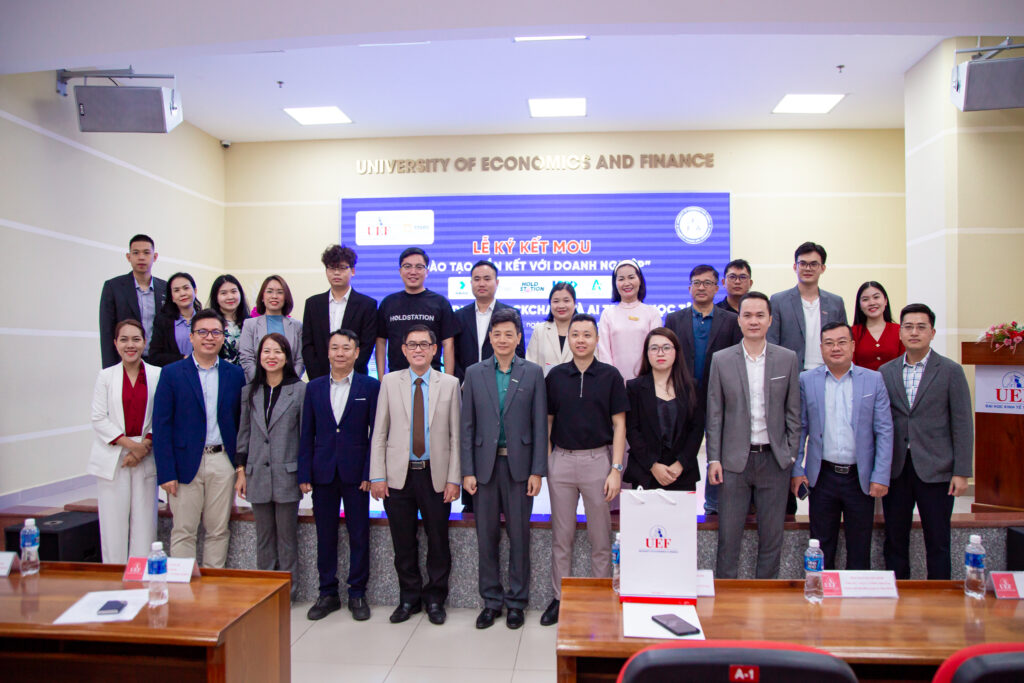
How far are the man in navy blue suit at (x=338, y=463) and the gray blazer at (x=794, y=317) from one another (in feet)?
8.16

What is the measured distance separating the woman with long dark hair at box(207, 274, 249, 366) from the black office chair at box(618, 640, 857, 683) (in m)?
3.50

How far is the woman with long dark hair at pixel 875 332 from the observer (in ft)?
13.1

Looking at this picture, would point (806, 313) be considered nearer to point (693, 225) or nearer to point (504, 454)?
point (504, 454)

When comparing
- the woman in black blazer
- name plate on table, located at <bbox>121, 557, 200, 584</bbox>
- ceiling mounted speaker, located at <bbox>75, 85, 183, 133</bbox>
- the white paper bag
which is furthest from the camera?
ceiling mounted speaker, located at <bbox>75, 85, 183, 133</bbox>

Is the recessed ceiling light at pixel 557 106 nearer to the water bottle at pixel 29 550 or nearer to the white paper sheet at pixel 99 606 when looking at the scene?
the water bottle at pixel 29 550

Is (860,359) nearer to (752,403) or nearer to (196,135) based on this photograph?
(752,403)

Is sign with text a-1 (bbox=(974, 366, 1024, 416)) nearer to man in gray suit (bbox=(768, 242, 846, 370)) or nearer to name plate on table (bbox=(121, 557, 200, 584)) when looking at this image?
man in gray suit (bbox=(768, 242, 846, 370))

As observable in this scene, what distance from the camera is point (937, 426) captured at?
3.38 m

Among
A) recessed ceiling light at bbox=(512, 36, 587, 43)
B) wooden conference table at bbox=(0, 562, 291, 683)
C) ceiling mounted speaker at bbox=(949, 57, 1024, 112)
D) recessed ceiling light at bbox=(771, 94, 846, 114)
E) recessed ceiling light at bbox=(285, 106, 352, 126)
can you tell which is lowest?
wooden conference table at bbox=(0, 562, 291, 683)

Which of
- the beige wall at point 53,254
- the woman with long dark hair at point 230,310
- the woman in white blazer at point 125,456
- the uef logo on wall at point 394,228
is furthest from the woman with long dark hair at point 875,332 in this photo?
the beige wall at point 53,254

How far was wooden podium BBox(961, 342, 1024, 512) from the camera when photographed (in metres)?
4.21

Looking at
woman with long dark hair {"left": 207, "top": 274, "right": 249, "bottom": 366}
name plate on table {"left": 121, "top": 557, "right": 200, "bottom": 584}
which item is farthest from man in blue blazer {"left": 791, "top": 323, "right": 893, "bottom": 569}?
woman with long dark hair {"left": 207, "top": 274, "right": 249, "bottom": 366}

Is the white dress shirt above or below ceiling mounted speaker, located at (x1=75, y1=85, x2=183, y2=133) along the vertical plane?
below

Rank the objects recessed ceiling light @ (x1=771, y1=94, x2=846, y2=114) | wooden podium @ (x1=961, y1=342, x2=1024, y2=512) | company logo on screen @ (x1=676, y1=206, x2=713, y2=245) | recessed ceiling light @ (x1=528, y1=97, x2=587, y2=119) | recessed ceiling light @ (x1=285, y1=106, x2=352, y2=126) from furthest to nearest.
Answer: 1. company logo on screen @ (x1=676, y1=206, x2=713, y2=245)
2. recessed ceiling light @ (x1=285, y1=106, x2=352, y2=126)
3. recessed ceiling light @ (x1=528, y1=97, x2=587, y2=119)
4. recessed ceiling light @ (x1=771, y1=94, x2=846, y2=114)
5. wooden podium @ (x1=961, y1=342, x2=1024, y2=512)
